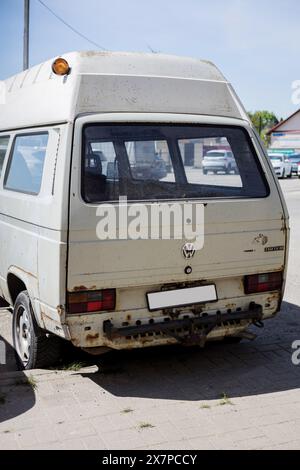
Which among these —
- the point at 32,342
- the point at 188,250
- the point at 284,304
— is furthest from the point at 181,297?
the point at 284,304

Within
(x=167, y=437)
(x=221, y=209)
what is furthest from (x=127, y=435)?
(x=221, y=209)

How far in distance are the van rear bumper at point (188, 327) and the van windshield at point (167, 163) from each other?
913mm

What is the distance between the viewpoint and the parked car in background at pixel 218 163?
Result: 422 centimetres

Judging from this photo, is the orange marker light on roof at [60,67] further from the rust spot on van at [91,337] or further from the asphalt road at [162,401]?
the asphalt road at [162,401]

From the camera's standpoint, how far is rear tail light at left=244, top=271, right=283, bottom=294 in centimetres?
462

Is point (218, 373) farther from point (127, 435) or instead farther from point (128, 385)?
point (127, 435)

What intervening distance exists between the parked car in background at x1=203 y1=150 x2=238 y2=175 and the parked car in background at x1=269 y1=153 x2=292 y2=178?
3069 centimetres

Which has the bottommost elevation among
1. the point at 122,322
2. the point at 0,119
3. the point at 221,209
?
the point at 122,322

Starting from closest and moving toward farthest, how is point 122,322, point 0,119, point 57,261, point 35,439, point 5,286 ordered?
point 35,439 → point 57,261 → point 122,322 → point 5,286 → point 0,119

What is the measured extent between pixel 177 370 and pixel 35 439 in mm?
1521

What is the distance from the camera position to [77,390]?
14.2 ft

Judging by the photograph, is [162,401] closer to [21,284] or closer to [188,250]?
[188,250]

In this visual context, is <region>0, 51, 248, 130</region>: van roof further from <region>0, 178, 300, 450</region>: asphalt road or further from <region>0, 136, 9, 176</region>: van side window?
<region>0, 178, 300, 450</region>: asphalt road

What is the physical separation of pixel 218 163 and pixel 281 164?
31.7m
